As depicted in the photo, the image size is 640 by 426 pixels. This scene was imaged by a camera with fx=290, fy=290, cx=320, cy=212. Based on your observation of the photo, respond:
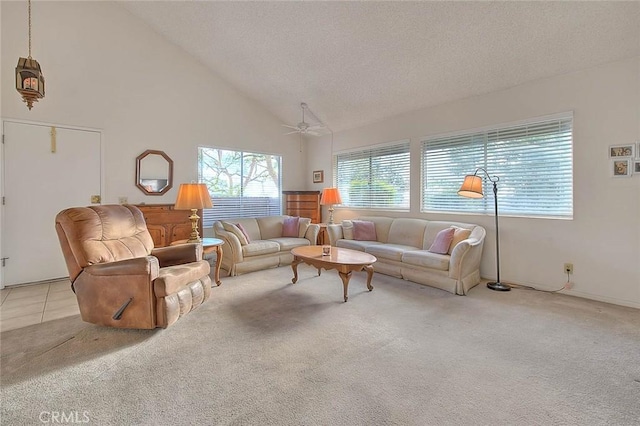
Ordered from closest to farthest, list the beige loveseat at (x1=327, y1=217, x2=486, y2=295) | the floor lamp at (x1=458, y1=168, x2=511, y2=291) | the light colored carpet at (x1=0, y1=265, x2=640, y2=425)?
1. the light colored carpet at (x1=0, y1=265, x2=640, y2=425)
2. the beige loveseat at (x1=327, y1=217, x2=486, y2=295)
3. the floor lamp at (x1=458, y1=168, x2=511, y2=291)

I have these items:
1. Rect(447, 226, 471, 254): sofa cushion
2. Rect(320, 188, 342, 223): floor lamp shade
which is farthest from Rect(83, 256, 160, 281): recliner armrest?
Rect(447, 226, 471, 254): sofa cushion

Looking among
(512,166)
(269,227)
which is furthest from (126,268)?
(512,166)

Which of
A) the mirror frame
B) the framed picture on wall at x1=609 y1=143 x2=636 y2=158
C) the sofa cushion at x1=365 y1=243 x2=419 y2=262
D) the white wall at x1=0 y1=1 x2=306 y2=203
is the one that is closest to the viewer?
the framed picture on wall at x1=609 y1=143 x2=636 y2=158

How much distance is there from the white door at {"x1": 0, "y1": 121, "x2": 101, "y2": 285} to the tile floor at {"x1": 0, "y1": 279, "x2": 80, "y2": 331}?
279 mm

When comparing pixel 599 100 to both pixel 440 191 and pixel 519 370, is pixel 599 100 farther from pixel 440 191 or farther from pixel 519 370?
pixel 519 370

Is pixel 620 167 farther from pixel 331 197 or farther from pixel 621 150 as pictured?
pixel 331 197

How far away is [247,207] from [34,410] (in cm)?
464

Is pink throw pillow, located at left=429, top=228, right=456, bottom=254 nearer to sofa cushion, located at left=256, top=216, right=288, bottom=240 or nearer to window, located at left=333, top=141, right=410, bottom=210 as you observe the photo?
window, located at left=333, top=141, right=410, bottom=210

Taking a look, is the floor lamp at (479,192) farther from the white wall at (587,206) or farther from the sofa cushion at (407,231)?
the sofa cushion at (407,231)

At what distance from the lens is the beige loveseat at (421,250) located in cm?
357

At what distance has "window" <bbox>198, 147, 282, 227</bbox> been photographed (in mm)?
5535

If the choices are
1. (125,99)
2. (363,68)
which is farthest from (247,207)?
(363,68)

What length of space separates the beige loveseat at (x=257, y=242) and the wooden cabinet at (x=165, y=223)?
72cm

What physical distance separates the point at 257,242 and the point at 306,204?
183 centimetres
